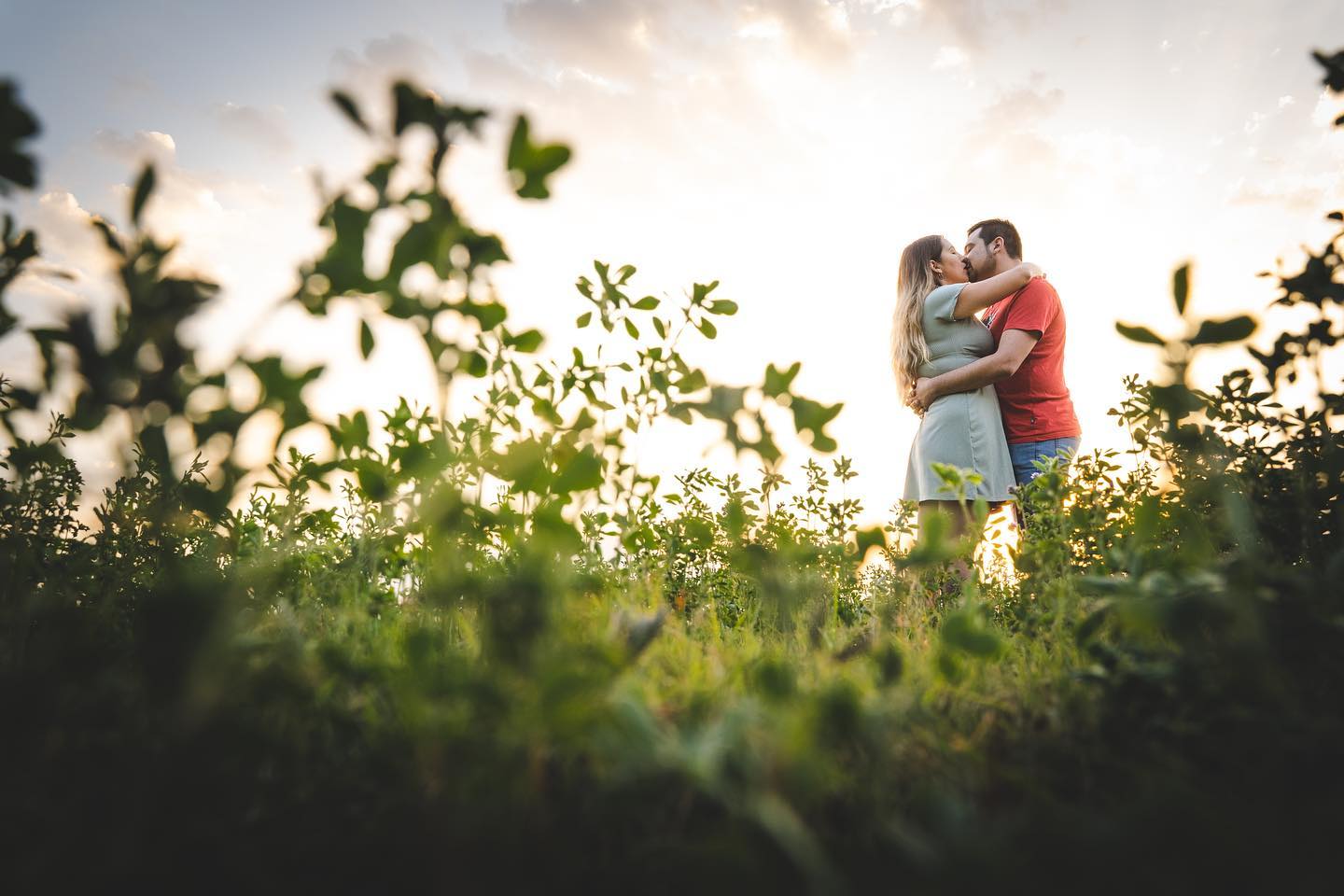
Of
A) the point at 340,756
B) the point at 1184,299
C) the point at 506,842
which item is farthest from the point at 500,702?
the point at 1184,299

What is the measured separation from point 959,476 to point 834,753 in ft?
3.45

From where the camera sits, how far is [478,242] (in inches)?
44.8

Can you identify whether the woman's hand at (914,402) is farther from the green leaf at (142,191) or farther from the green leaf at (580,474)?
the green leaf at (142,191)

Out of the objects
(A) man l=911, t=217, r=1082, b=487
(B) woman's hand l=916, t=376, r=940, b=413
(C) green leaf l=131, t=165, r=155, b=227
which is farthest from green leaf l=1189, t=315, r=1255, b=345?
(B) woman's hand l=916, t=376, r=940, b=413

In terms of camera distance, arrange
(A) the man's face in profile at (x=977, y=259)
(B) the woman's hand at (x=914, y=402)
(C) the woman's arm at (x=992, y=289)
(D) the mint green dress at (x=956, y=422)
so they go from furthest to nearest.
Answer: (A) the man's face in profile at (x=977, y=259) < (B) the woman's hand at (x=914, y=402) < (C) the woman's arm at (x=992, y=289) < (D) the mint green dress at (x=956, y=422)

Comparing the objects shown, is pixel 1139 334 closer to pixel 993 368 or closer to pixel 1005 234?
pixel 993 368

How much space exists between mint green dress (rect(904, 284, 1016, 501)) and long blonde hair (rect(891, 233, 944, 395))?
3.6 inches

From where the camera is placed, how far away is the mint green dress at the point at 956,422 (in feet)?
15.7

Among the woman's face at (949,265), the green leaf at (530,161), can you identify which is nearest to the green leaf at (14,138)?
the green leaf at (530,161)

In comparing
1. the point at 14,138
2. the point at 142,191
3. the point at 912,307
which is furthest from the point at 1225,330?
the point at 912,307

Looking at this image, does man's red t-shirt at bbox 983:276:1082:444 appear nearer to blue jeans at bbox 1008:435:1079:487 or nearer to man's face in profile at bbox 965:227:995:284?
blue jeans at bbox 1008:435:1079:487

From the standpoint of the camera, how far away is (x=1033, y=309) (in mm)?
4871

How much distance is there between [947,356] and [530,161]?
189 inches

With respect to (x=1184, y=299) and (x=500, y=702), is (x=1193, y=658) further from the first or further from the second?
(x=500, y=702)
